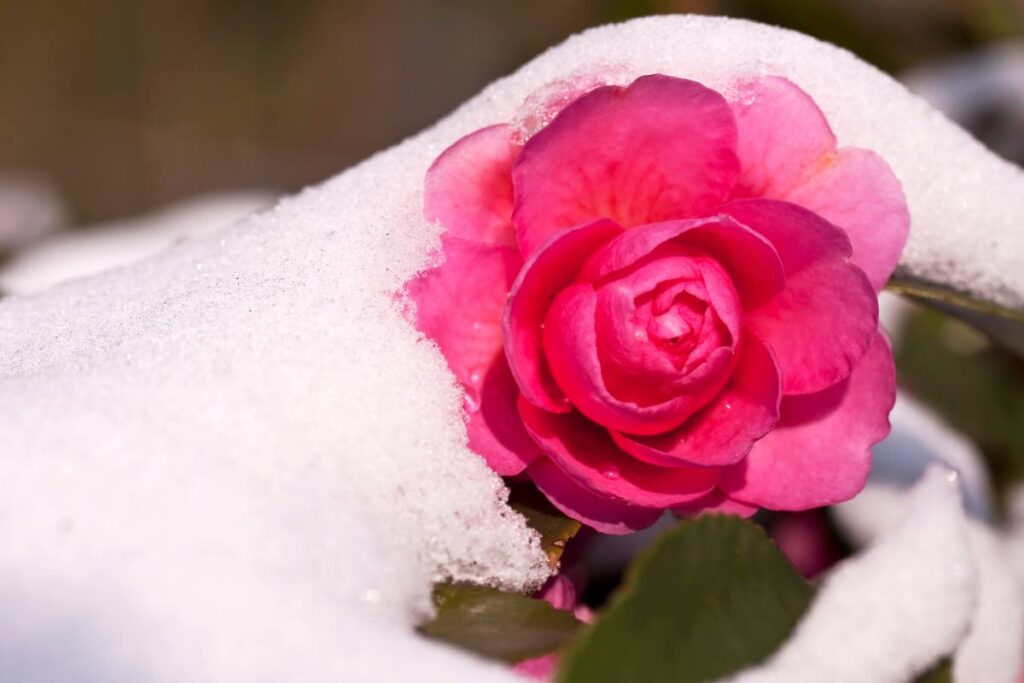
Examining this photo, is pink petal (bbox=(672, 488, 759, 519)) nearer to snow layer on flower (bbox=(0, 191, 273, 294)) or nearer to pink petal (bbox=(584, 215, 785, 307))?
pink petal (bbox=(584, 215, 785, 307))

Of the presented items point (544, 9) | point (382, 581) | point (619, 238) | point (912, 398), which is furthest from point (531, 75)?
point (544, 9)

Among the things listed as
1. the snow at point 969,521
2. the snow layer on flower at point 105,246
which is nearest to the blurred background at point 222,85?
the snow layer on flower at point 105,246

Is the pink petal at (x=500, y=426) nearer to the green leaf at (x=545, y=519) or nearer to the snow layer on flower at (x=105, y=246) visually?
the green leaf at (x=545, y=519)

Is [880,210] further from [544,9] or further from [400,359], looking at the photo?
[544,9]

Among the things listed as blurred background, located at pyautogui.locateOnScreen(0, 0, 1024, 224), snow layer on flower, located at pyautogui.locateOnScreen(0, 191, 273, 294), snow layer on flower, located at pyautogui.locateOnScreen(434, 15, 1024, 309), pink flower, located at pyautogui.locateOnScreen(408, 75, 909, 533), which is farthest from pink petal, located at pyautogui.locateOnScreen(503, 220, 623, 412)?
blurred background, located at pyautogui.locateOnScreen(0, 0, 1024, 224)

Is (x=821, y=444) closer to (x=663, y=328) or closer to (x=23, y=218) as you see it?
(x=663, y=328)

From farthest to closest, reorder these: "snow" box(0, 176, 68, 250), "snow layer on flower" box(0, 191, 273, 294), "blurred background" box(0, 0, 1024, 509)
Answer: "blurred background" box(0, 0, 1024, 509) → "snow" box(0, 176, 68, 250) → "snow layer on flower" box(0, 191, 273, 294)
